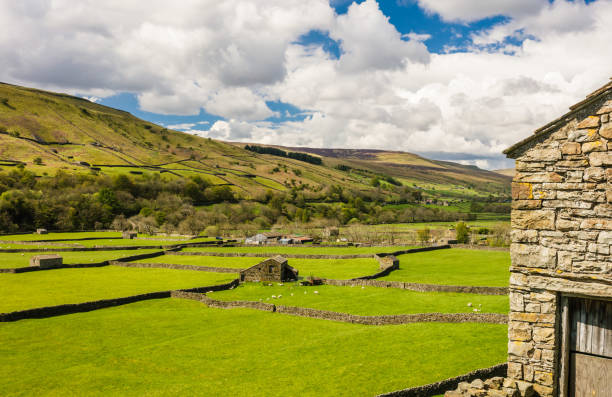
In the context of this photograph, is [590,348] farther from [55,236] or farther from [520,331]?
[55,236]

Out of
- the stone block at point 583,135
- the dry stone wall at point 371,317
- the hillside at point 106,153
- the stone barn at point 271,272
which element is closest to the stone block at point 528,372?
the stone block at point 583,135

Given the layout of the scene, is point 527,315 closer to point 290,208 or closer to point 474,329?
point 474,329

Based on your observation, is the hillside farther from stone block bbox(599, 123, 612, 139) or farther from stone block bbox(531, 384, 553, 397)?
stone block bbox(599, 123, 612, 139)

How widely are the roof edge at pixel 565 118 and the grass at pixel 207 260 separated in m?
46.6

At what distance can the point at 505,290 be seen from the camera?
29.4m

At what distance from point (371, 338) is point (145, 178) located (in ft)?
388

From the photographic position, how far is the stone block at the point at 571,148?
26.2 feet

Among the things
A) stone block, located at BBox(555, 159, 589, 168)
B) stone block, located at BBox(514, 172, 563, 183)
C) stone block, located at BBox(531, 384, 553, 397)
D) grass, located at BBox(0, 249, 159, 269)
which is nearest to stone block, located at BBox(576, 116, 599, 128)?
stone block, located at BBox(555, 159, 589, 168)

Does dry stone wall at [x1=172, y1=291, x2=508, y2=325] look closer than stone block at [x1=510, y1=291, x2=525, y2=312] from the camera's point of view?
No

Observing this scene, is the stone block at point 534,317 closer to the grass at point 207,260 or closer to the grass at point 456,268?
the grass at point 456,268

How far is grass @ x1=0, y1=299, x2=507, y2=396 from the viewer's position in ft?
52.0

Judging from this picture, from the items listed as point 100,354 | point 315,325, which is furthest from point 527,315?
point 100,354

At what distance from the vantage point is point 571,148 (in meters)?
8.05

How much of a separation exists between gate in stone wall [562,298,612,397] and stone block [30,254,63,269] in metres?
54.8
